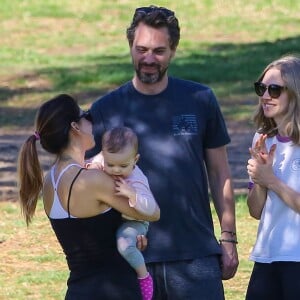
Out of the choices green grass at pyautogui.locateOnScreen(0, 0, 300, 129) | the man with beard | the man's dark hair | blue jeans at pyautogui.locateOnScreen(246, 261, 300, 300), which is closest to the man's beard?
the man with beard

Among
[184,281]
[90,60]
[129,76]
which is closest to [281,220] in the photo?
[184,281]

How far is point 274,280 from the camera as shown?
5016 mm

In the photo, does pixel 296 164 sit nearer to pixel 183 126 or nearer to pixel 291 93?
pixel 291 93

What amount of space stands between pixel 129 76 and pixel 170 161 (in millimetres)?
14350

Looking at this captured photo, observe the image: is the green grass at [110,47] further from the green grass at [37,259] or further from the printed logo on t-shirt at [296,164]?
the printed logo on t-shirt at [296,164]

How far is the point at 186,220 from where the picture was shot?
4.93 metres

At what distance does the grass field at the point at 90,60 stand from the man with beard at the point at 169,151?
117 inches

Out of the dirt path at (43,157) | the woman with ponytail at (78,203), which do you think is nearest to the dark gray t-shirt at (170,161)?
the woman with ponytail at (78,203)

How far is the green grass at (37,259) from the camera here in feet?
26.3

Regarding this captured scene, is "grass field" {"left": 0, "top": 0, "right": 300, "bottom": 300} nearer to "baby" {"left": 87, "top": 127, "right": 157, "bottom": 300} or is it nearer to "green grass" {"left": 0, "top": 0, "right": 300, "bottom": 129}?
"green grass" {"left": 0, "top": 0, "right": 300, "bottom": 129}

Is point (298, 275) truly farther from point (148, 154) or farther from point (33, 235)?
point (33, 235)

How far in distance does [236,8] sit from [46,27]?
514 centimetres

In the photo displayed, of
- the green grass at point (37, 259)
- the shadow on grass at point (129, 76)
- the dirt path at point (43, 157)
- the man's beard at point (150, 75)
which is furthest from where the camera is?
the shadow on grass at point (129, 76)

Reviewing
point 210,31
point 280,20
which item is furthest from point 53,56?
point 280,20
